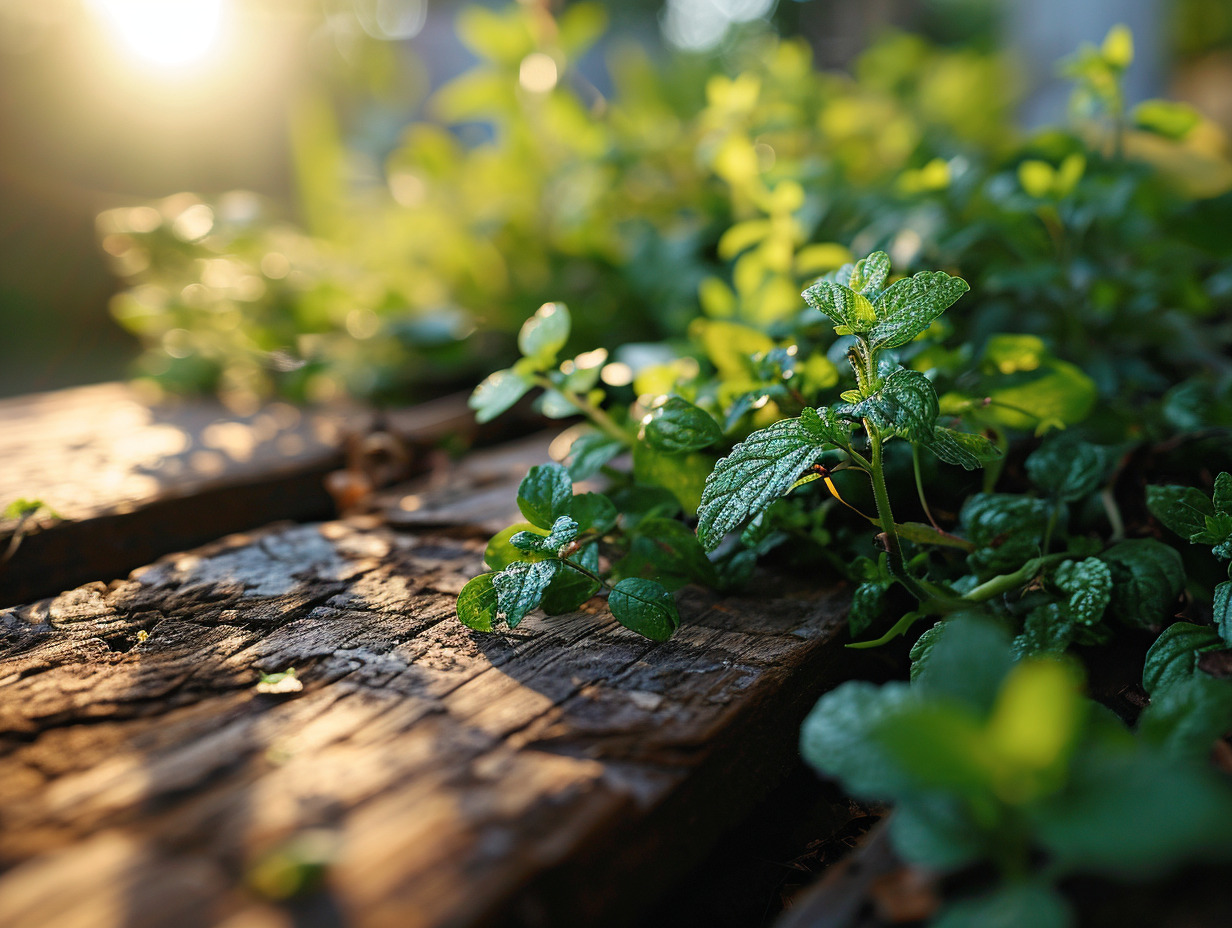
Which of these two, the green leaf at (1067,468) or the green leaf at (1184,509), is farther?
the green leaf at (1067,468)

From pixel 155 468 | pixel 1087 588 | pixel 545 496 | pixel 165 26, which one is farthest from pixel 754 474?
pixel 165 26

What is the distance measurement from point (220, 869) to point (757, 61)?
306cm

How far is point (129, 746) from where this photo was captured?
2.06ft

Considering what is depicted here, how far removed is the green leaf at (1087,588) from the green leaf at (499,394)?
0.62 metres

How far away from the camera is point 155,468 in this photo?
1379 millimetres

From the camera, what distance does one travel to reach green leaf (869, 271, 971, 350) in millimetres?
685

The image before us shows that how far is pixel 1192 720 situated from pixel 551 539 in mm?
529

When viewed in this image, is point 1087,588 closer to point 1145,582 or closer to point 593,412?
point 1145,582

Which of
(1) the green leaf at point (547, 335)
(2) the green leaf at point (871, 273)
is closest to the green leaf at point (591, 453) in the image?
(1) the green leaf at point (547, 335)

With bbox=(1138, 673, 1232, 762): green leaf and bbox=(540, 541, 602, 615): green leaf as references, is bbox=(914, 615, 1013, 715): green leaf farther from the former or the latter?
bbox=(540, 541, 602, 615): green leaf

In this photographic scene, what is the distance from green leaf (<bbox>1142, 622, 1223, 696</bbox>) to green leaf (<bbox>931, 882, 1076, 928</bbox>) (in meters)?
0.33

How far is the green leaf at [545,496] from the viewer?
83cm

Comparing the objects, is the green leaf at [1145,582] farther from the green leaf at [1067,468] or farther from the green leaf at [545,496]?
the green leaf at [545,496]

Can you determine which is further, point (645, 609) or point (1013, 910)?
point (645, 609)
